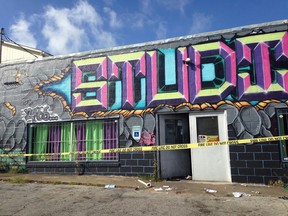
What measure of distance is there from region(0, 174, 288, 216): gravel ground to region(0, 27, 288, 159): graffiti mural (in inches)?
77.3

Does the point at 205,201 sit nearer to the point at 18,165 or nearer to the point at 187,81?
the point at 187,81

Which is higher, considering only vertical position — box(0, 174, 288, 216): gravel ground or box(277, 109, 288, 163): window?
box(277, 109, 288, 163): window

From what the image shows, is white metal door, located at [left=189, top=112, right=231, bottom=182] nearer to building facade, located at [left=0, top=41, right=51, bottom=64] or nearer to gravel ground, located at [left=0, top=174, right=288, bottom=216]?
gravel ground, located at [left=0, top=174, right=288, bottom=216]

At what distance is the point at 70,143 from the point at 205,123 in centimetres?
520

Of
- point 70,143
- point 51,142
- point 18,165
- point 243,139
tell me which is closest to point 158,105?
point 243,139

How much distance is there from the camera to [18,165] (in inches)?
453

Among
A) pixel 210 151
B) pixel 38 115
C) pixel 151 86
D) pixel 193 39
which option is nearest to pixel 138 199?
pixel 210 151

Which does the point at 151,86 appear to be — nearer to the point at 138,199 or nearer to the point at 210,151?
the point at 210,151

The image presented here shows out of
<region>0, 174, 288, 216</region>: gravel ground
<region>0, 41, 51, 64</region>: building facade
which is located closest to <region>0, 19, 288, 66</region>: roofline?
<region>0, 174, 288, 216</region>: gravel ground

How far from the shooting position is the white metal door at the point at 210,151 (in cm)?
914

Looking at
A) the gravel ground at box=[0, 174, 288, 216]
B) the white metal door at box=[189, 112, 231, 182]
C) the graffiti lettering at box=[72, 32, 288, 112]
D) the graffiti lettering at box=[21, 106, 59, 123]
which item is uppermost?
the graffiti lettering at box=[72, 32, 288, 112]

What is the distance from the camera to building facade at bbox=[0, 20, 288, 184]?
876 centimetres

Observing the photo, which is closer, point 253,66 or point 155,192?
point 155,192

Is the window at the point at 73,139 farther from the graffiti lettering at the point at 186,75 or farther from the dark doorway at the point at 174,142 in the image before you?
the dark doorway at the point at 174,142
